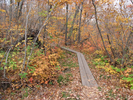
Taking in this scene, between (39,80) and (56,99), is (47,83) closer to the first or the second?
(39,80)

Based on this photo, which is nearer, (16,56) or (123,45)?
(16,56)

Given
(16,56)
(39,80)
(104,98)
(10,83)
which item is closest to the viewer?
(104,98)

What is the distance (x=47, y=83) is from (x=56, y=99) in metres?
1.38

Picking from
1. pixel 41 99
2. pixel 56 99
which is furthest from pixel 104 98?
pixel 41 99

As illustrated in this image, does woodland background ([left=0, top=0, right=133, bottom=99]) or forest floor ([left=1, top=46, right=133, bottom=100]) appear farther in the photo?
woodland background ([left=0, top=0, right=133, bottom=99])

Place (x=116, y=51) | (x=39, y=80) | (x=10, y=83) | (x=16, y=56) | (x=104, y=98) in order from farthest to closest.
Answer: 1. (x=116, y=51)
2. (x=16, y=56)
3. (x=39, y=80)
4. (x=10, y=83)
5. (x=104, y=98)

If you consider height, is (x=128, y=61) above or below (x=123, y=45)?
below

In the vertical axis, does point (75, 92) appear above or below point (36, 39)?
below

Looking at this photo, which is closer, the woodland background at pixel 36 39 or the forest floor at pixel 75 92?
the forest floor at pixel 75 92

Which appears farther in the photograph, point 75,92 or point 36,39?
point 36,39

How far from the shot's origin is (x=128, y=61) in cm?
650

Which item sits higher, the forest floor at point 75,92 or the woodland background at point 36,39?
the woodland background at point 36,39

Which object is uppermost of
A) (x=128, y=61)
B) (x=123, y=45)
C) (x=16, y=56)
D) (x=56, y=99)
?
(x=123, y=45)

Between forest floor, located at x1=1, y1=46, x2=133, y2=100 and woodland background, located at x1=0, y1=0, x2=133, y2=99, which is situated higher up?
woodland background, located at x1=0, y1=0, x2=133, y2=99
